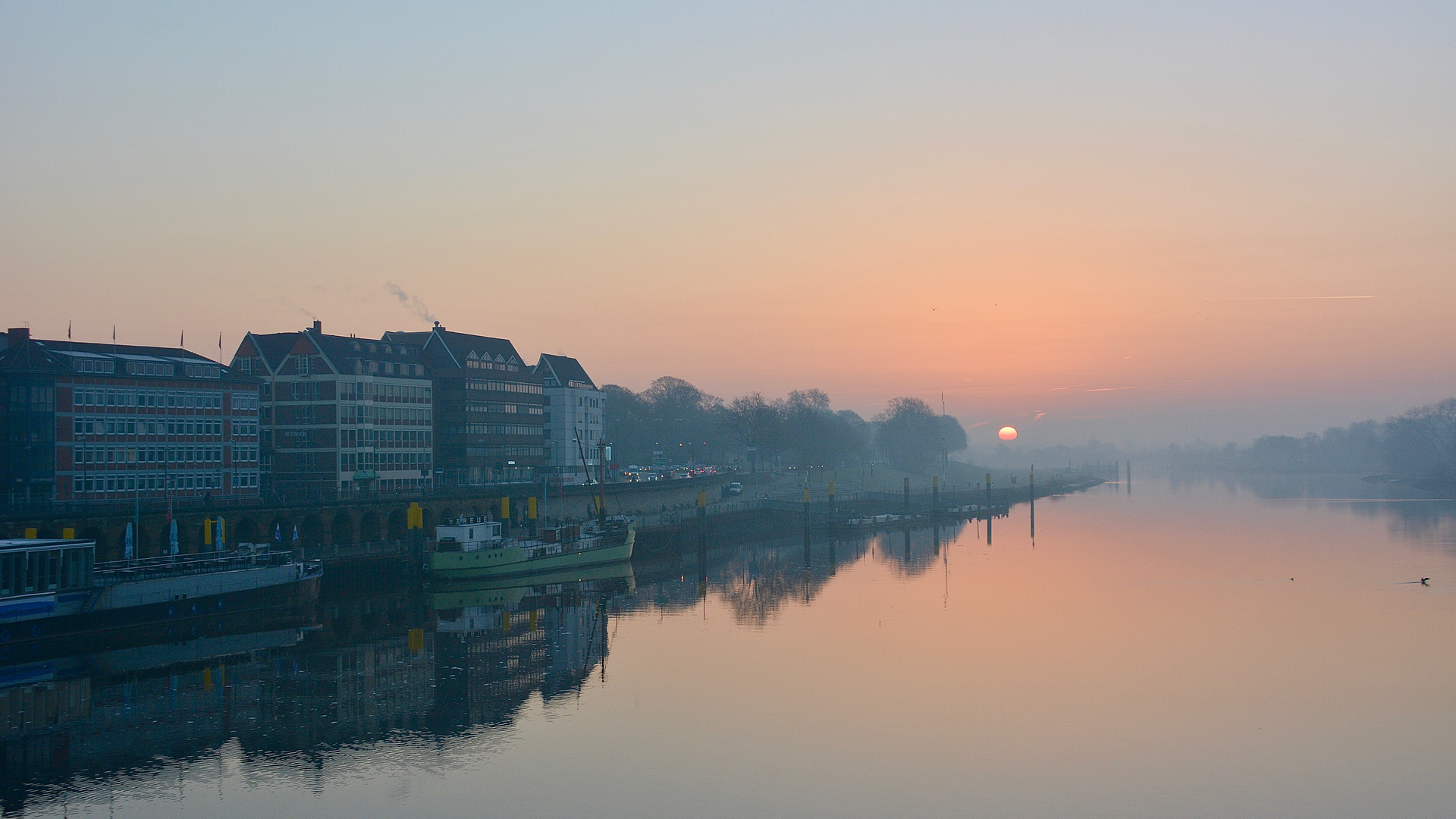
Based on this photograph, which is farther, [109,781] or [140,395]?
[140,395]

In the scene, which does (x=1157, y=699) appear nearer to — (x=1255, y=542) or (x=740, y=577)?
(x=740, y=577)

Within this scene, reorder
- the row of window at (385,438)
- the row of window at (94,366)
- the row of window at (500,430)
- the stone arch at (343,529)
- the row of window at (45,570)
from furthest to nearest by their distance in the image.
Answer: the row of window at (500,430)
the row of window at (385,438)
the row of window at (94,366)
the stone arch at (343,529)
the row of window at (45,570)

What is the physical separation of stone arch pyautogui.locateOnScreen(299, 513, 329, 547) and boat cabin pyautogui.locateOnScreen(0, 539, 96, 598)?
25.2 metres

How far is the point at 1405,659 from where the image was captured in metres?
51.5

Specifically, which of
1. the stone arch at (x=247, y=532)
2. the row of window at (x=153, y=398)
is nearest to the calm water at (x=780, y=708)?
the stone arch at (x=247, y=532)

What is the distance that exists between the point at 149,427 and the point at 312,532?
19101 mm

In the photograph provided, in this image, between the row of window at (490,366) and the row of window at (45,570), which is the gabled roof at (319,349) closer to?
the row of window at (490,366)

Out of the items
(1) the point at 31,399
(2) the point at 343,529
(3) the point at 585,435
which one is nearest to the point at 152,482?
(1) the point at 31,399

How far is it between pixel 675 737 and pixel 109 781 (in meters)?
17.5

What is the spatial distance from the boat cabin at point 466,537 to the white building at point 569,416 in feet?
208

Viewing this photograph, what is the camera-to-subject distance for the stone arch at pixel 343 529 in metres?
83.1

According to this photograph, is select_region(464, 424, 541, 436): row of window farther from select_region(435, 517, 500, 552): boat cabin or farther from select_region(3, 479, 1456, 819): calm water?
select_region(3, 479, 1456, 819): calm water

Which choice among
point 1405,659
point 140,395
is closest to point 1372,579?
point 1405,659

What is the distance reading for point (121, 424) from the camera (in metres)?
86.9
